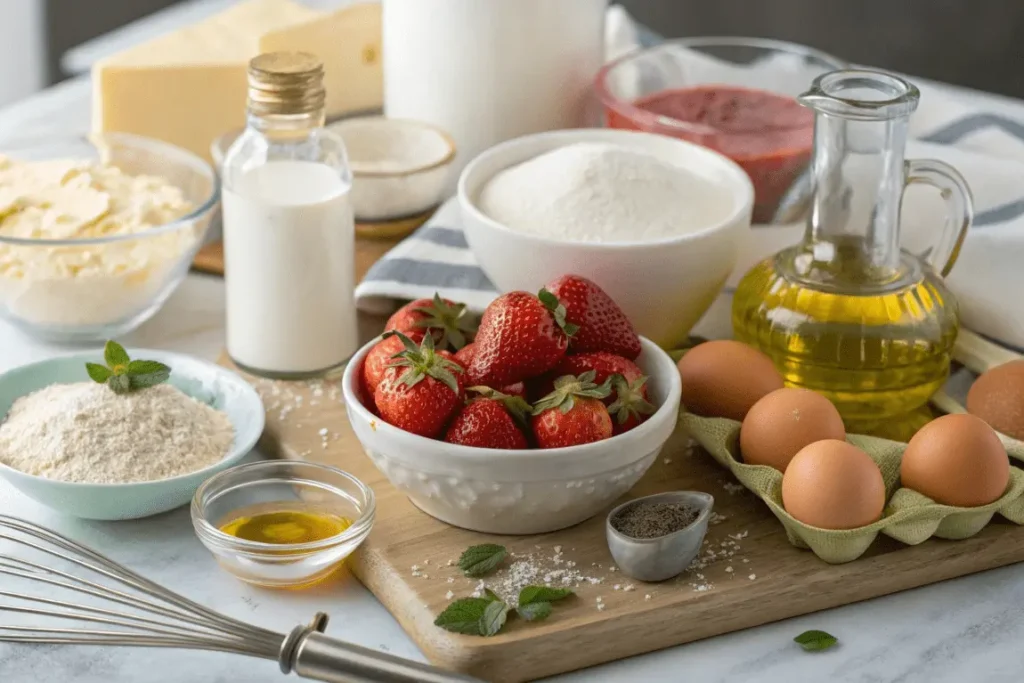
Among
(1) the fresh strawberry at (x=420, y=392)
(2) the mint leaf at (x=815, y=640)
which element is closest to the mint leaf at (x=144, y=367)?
(1) the fresh strawberry at (x=420, y=392)

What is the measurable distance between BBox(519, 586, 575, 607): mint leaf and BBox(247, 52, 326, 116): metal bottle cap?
470mm

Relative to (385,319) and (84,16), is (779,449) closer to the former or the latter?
(385,319)

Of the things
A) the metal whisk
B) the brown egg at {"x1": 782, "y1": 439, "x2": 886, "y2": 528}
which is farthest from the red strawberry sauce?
the metal whisk

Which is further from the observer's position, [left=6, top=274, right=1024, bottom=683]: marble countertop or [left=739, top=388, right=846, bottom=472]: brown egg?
[left=739, top=388, right=846, bottom=472]: brown egg

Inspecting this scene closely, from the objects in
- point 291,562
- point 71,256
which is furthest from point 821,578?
point 71,256

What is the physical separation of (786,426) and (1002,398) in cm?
22

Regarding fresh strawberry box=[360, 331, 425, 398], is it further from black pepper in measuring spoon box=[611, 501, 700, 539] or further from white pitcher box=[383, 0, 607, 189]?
white pitcher box=[383, 0, 607, 189]

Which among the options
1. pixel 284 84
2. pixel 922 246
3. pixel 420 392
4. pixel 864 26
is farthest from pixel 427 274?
pixel 864 26

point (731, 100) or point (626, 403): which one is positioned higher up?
point (731, 100)

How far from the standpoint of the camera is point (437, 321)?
106 cm

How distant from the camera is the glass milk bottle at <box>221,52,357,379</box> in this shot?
3.82 ft

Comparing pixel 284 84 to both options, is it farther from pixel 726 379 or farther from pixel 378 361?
pixel 726 379

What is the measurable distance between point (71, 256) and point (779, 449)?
2.31ft

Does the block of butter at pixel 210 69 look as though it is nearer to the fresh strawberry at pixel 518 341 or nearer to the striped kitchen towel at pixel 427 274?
the striped kitchen towel at pixel 427 274
